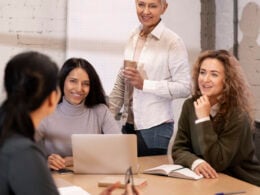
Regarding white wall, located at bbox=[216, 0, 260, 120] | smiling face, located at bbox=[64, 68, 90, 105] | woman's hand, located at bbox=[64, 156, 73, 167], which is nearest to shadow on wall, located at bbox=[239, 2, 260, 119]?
white wall, located at bbox=[216, 0, 260, 120]

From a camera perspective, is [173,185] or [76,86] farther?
[76,86]

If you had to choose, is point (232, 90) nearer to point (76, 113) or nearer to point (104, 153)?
point (104, 153)

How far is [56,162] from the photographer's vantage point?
6.77 feet

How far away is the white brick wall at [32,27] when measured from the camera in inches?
121

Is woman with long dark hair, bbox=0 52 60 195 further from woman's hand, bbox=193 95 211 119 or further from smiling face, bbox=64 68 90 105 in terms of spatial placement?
smiling face, bbox=64 68 90 105

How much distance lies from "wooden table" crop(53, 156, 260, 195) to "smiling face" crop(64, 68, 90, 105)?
495 millimetres

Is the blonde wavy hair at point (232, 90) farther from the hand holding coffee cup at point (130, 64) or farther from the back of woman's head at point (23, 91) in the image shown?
the back of woman's head at point (23, 91)

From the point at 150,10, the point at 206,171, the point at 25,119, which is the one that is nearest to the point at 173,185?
the point at 206,171

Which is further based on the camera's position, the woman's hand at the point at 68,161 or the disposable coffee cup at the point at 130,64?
the disposable coffee cup at the point at 130,64

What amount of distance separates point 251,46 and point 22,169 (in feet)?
7.80

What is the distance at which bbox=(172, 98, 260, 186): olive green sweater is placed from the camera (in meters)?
2.03

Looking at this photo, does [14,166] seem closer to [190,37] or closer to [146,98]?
[146,98]

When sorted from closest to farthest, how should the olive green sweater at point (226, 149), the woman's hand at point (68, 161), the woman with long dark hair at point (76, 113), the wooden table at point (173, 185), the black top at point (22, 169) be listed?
the black top at point (22, 169) < the wooden table at point (173, 185) < the olive green sweater at point (226, 149) < the woman's hand at point (68, 161) < the woman with long dark hair at point (76, 113)

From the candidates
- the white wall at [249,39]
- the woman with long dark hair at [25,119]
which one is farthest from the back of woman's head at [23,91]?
the white wall at [249,39]
